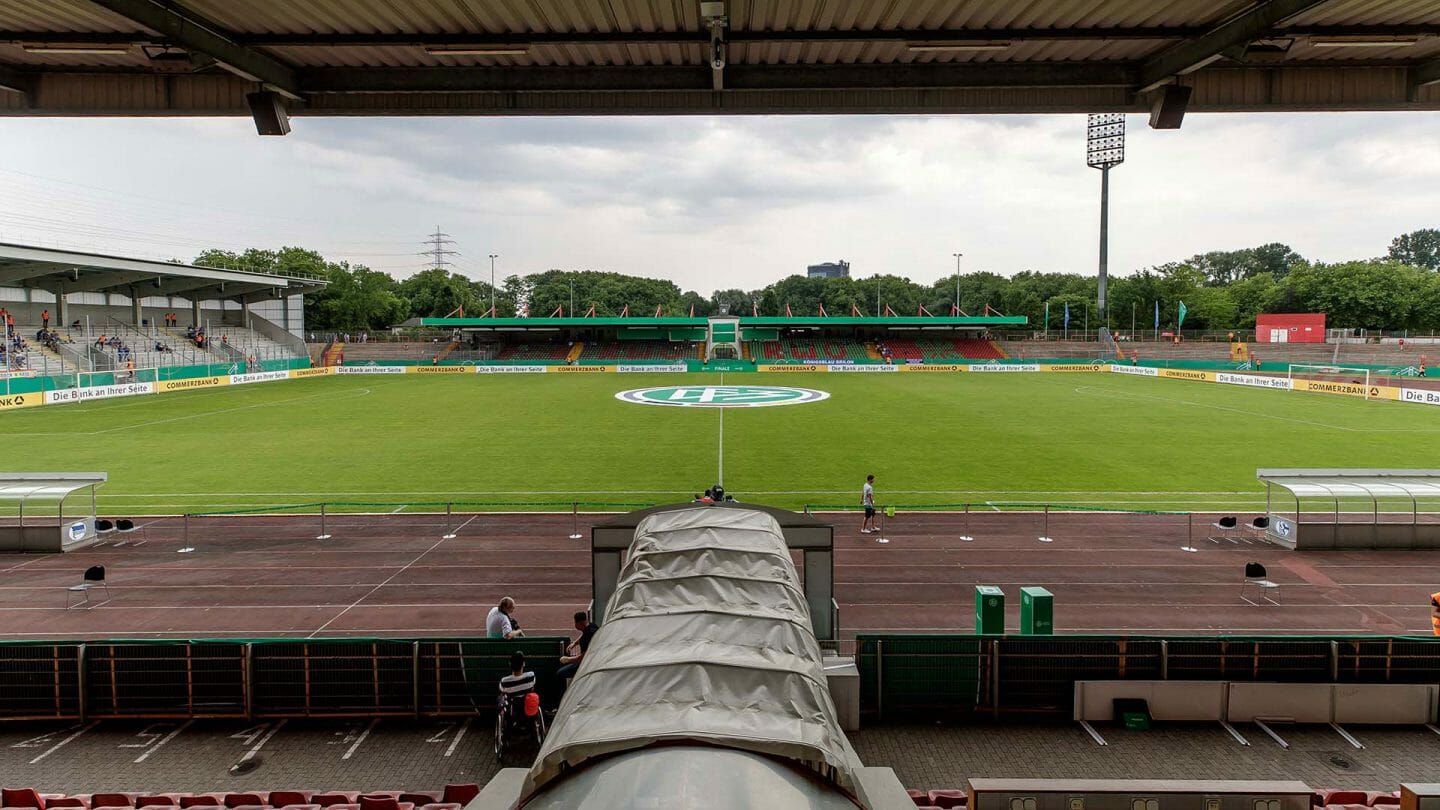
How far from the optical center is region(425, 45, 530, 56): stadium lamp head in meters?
9.34

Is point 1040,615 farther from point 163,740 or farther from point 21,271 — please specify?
point 21,271

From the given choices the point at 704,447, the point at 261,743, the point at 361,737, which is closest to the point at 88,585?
the point at 261,743

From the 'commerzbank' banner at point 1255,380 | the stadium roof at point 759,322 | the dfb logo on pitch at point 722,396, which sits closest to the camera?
the dfb logo on pitch at point 722,396

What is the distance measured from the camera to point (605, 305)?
434 ft

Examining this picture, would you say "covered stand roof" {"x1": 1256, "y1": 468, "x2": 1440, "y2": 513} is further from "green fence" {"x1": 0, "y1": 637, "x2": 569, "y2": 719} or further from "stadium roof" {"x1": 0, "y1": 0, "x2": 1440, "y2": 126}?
"green fence" {"x1": 0, "y1": 637, "x2": 569, "y2": 719}

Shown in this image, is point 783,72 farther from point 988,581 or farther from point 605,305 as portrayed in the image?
point 605,305

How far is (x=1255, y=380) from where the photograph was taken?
5650cm

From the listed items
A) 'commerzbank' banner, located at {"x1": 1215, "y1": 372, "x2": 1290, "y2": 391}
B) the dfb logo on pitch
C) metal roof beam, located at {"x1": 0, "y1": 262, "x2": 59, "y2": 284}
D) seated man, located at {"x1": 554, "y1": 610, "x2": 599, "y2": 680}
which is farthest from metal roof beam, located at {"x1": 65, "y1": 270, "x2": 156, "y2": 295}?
'commerzbank' banner, located at {"x1": 1215, "y1": 372, "x2": 1290, "y2": 391}

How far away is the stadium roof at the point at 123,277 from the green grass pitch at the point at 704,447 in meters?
11.7

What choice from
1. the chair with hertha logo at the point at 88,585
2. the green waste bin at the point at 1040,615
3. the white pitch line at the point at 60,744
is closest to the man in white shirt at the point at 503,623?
the white pitch line at the point at 60,744

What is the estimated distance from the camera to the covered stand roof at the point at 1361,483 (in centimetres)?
1579

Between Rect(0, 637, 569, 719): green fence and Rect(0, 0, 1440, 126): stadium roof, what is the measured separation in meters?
6.94

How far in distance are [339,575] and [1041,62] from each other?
49.7 feet

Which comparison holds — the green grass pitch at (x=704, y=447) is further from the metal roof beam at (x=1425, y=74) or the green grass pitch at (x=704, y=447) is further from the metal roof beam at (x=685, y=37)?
the metal roof beam at (x=685, y=37)
